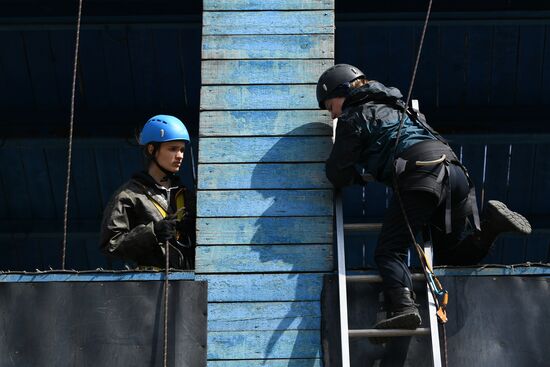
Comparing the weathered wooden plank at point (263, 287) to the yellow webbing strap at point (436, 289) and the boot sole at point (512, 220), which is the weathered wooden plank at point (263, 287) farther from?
the boot sole at point (512, 220)

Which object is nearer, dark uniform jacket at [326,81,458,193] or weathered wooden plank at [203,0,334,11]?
dark uniform jacket at [326,81,458,193]

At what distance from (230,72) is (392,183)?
5.21 feet

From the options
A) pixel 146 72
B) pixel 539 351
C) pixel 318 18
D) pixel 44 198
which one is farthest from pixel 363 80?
pixel 44 198

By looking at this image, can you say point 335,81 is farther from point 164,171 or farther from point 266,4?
point 164,171

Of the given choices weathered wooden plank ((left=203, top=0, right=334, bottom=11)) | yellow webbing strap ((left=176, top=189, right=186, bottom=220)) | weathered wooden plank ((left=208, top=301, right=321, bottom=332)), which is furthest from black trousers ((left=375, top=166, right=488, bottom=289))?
weathered wooden plank ((left=203, top=0, right=334, bottom=11))

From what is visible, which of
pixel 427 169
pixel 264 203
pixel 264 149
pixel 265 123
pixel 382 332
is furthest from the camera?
pixel 265 123

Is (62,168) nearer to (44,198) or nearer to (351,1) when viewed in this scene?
(44,198)

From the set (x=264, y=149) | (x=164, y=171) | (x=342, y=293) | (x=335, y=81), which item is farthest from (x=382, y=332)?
(x=164, y=171)

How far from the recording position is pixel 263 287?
929 centimetres

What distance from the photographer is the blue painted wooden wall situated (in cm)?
916

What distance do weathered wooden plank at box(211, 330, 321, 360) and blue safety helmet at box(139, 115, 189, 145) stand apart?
5.69 feet

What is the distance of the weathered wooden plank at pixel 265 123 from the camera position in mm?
9961

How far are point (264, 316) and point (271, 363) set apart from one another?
1.05 feet

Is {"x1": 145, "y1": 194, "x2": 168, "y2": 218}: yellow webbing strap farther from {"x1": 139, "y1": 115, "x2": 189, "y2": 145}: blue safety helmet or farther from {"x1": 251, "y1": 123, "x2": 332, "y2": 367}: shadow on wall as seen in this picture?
{"x1": 251, "y1": 123, "x2": 332, "y2": 367}: shadow on wall
